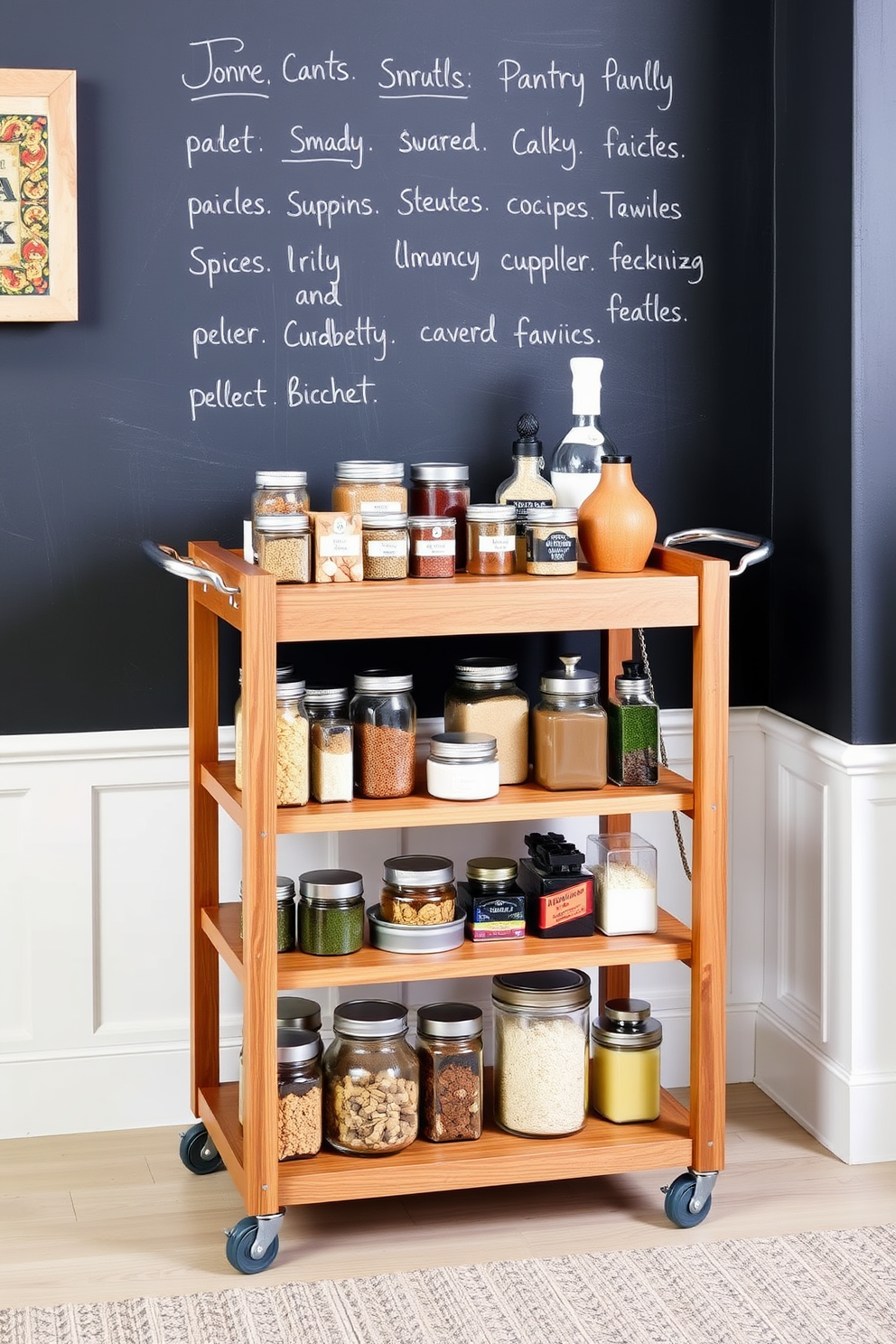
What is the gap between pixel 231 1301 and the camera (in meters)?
2.31

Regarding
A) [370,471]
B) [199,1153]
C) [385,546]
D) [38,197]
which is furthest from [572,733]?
[38,197]

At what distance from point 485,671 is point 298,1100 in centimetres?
74

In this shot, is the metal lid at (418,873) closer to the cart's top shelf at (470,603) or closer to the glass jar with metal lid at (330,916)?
the glass jar with metal lid at (330,916)

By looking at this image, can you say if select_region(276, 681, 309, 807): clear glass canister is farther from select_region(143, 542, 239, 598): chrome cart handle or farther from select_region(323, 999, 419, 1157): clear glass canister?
select_region(323, 999, 419, 1157): clear glass canister

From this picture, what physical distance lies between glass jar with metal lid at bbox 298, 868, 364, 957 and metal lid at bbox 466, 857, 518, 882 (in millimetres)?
207

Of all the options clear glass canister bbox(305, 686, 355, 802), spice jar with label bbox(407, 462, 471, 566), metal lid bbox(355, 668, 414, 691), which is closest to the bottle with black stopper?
spice jar with label bbox(407, 462, 471, 566)

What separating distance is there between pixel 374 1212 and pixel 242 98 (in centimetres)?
194

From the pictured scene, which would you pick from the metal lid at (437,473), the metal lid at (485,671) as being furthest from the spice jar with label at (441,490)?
the metal lid at (485,671)

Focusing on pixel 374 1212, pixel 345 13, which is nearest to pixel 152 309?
pixel 345 13

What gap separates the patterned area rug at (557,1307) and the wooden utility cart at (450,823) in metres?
0.12

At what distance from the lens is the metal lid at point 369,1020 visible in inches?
97.5

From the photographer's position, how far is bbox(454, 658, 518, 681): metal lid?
8.42ft

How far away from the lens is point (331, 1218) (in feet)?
8.54

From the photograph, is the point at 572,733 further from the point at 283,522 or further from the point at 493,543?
the point at 283,522
